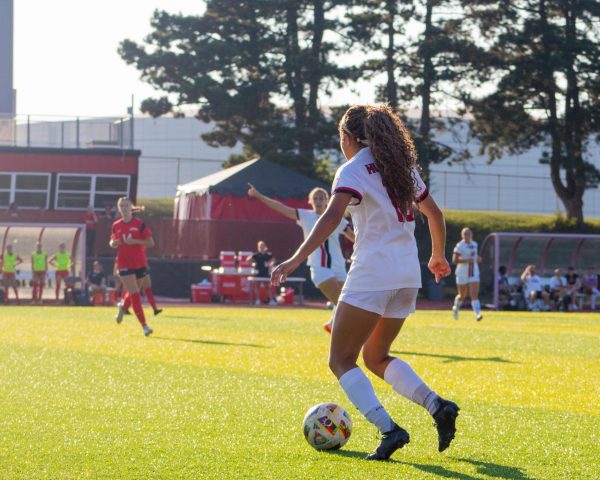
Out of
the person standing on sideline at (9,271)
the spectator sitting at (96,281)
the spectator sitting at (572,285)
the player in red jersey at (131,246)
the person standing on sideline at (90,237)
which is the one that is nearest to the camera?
the player in red jersey at (131,246)

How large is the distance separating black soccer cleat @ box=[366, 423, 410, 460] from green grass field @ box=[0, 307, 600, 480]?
0.26 feet

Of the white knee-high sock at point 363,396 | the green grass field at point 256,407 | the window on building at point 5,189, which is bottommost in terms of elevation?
the green grass field at point 256,407

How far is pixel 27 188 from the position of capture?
4709 centimetres

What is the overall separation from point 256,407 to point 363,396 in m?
2.67

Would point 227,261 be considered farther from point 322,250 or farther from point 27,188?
point 322,250

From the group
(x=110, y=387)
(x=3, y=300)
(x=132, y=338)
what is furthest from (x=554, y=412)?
(x=3, y=300)

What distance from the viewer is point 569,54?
47.2m

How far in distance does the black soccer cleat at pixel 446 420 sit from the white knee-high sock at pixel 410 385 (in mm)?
42

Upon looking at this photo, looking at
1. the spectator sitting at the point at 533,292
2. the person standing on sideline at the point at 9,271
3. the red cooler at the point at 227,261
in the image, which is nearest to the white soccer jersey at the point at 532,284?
the spectator sitting at the point at 533,292

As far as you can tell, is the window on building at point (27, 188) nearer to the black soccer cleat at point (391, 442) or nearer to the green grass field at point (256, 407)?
the green grass field at point (256, 407)

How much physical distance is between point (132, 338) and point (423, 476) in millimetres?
11658

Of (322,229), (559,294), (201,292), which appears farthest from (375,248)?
(559,294)

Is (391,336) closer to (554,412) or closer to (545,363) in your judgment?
(554,412)

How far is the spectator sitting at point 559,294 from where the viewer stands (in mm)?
35594
